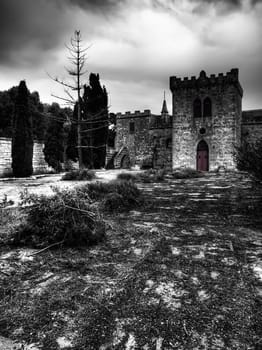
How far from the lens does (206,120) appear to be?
887 inches

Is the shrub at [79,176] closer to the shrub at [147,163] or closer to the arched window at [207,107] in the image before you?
the shrub at [147,163]

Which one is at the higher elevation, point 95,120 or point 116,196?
point 95,120

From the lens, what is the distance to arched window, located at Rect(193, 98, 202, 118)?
75.1 feet

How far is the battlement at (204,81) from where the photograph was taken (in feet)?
70.6

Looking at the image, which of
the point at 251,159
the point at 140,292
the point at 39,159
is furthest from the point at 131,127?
the point at 140,292

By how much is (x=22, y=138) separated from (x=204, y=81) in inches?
602

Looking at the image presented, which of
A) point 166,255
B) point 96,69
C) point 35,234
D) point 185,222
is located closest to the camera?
point 166,255

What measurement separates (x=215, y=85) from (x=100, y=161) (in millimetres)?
11399

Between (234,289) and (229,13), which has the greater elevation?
(229,13)

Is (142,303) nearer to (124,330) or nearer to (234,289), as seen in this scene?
(124,330)

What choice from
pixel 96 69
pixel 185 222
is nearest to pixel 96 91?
pixel 96 69

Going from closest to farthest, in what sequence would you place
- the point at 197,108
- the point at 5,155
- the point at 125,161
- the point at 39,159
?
the point at 5,155
the point at 39,159
the point at 197,108
the point at 125,161

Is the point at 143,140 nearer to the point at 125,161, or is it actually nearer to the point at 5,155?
Result: the point at 125,161

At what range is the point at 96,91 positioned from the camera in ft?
72.9
